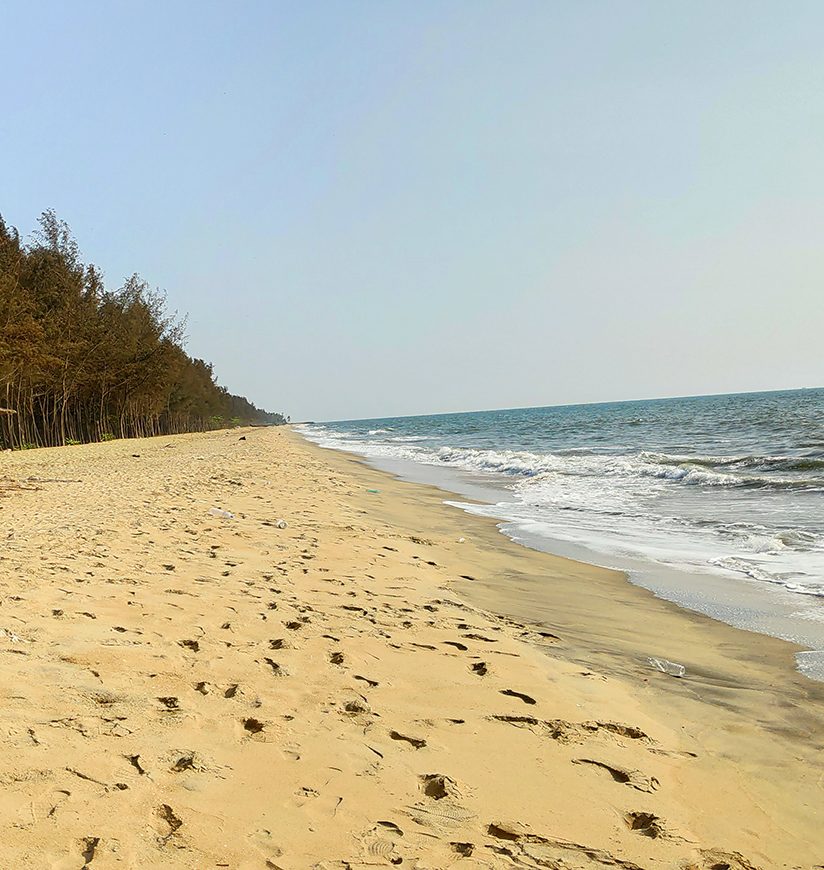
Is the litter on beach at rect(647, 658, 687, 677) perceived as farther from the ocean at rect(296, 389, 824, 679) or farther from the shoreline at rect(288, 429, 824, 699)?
the ocean at rect(296, 389, 824, 679)

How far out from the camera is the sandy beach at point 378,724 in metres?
2.11

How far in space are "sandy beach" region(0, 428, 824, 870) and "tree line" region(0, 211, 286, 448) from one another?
23165 mm

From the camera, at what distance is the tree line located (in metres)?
28.7

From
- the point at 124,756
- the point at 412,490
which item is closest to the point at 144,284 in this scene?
the point at 412,490

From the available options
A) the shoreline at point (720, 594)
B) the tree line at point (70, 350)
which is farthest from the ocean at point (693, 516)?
the tree line at point (70, 350)

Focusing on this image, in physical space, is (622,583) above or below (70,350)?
below

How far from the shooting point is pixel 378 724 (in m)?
2.97

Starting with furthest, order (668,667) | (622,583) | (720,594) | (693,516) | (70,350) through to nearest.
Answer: (70,350), (693,516), (622,583), (720,594), (668,667)

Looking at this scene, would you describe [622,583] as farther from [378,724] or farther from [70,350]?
[70,350]

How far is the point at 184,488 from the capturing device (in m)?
12.4

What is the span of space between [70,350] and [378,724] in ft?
123

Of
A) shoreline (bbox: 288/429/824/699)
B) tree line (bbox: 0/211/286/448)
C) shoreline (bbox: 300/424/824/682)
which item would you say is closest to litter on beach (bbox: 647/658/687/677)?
shoreline (bbox: 288/429/824/699)

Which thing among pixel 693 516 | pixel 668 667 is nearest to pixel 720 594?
pixel 668 667

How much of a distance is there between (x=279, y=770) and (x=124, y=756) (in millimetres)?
626
